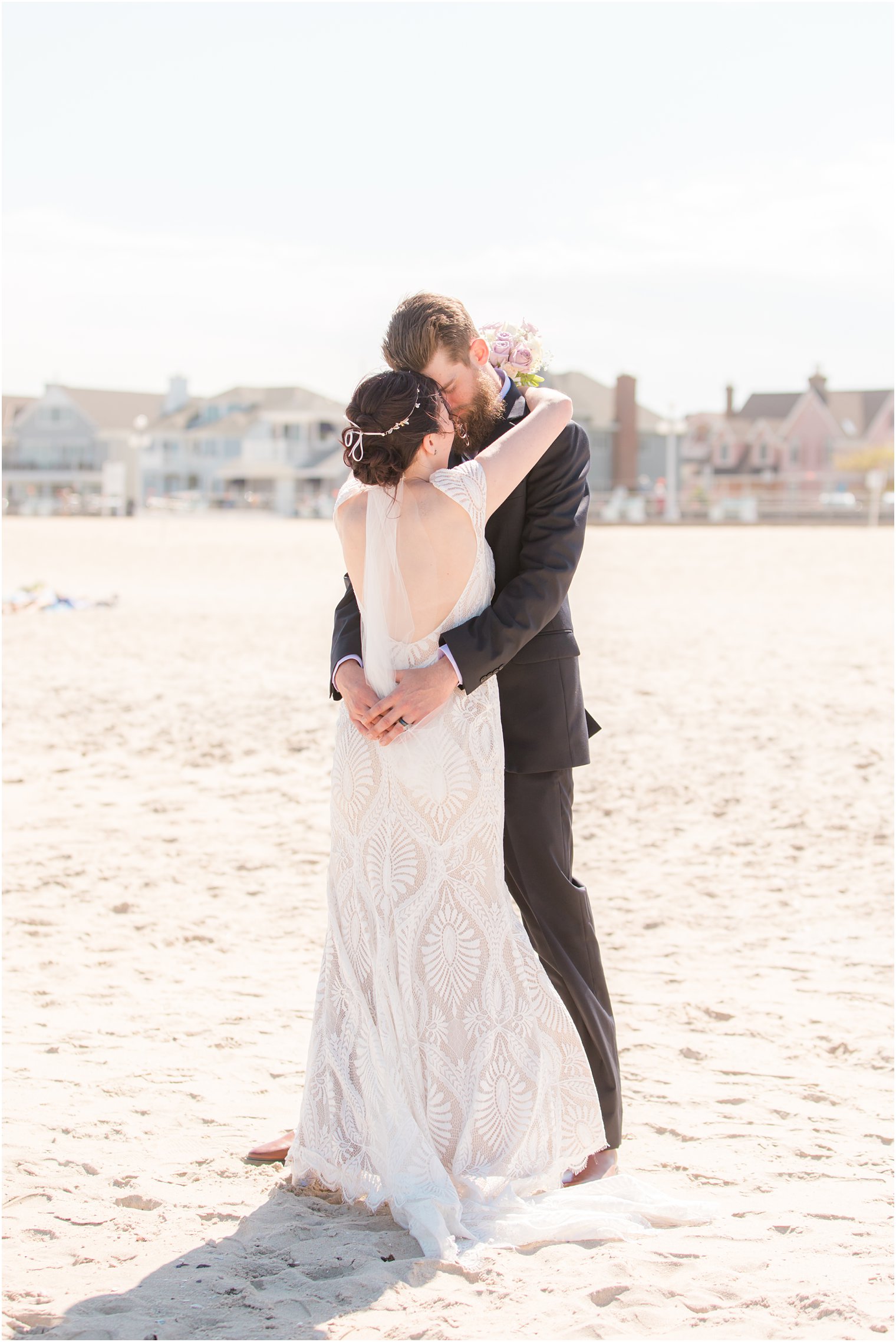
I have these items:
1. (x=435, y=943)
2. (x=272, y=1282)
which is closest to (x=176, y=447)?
(x=435, y=943)

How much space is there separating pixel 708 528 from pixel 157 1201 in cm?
3572

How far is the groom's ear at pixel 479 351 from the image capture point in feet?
9.48

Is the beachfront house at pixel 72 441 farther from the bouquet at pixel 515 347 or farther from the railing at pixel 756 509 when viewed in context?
the bouquet at pixel 515 347

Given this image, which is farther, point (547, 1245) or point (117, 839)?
point (117, 839)

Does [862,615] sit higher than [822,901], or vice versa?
[862,615]

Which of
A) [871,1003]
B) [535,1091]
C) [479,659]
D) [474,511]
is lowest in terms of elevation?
[871,1003]

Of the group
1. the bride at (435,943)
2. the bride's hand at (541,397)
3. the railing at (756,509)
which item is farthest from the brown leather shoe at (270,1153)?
the railing at (756,509)

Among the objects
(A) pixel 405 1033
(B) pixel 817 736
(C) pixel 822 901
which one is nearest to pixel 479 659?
(A) pixel 405 1033

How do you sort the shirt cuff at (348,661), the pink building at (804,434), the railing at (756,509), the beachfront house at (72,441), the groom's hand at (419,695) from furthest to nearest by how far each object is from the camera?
the beachfront house at (72,441)
the pink building at (804,434)
the railing at (756,509)
the shirt cuff at (348,661)
the groom's hand at (419,695)

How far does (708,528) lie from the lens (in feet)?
123

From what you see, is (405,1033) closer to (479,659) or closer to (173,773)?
(479,659)

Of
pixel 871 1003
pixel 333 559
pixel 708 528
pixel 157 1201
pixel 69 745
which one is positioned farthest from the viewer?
pixel 708 528

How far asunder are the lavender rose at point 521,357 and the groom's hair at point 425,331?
267 mm

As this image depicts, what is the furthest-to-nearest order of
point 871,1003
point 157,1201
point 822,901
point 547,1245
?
1. point 822,901
2. point 871,1003
3. point 157,1201
4. point 547,1245
